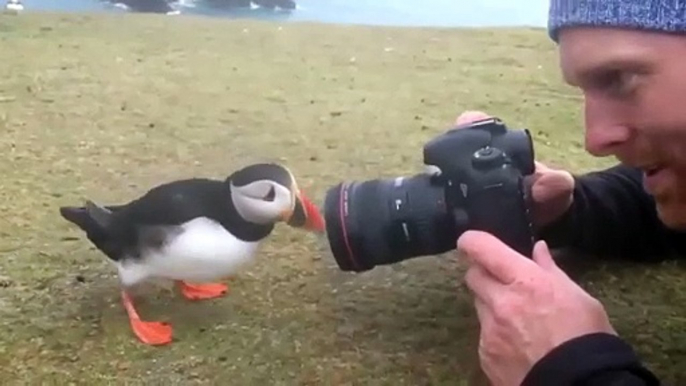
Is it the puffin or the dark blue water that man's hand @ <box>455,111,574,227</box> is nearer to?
the puffin

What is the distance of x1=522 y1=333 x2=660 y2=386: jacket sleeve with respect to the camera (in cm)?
55

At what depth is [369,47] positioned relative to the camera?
1665 millimetres

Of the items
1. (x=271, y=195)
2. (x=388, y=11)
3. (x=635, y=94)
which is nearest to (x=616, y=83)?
(x=635, y=94)

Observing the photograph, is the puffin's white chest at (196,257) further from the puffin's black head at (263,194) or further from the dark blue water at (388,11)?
the dark blue water at (388,11)

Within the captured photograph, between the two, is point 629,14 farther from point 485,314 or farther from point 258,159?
point 258,159

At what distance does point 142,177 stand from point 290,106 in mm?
333

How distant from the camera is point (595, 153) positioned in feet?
1.99

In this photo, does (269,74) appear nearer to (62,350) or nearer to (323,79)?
(323,79)

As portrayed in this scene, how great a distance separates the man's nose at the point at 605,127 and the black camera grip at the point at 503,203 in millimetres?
66

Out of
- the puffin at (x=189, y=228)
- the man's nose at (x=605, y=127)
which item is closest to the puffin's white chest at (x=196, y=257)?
the puffin at (x=189, y=228)

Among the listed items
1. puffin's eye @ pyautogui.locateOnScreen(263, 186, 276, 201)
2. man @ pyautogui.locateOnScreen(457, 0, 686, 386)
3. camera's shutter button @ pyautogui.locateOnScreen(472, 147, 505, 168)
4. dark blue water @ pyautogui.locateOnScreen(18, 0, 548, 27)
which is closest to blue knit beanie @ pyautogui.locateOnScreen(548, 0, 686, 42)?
man @ pyautogui.locateOnScreen(457, 0, 686, 386)

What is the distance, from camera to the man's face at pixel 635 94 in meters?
0.54

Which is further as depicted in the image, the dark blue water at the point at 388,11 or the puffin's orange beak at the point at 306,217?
the dark blue water at the point at 388,11

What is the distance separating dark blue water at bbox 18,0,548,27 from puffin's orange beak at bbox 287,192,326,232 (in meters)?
1.38
